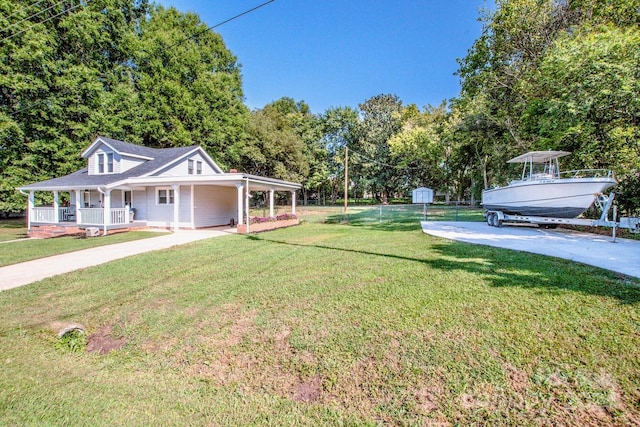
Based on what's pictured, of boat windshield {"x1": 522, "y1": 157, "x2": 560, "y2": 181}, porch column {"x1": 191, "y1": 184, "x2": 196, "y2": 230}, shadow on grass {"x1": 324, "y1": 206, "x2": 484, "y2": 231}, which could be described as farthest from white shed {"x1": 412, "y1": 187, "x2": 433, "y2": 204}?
porch column {"x1": 191, "y1": 184, "x2": 196, "y2": 230}

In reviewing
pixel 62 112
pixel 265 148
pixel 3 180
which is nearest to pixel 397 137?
pixel 265 148

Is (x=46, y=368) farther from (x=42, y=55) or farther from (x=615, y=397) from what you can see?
(x=42, y=55)

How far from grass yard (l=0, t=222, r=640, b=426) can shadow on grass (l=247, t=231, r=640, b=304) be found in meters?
0.04

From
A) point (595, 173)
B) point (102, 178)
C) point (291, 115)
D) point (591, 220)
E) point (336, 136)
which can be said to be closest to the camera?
point (591, 220)

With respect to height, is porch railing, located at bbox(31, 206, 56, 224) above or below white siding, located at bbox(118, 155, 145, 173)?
below

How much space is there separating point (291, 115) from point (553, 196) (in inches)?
1434

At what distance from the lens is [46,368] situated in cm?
306

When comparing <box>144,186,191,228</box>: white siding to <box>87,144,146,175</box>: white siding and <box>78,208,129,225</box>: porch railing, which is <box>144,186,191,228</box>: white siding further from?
<box>87,144,146,175</box>: white siding

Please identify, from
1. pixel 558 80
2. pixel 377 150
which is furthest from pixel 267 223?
pixel 377 150

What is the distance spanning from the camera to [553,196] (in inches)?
362

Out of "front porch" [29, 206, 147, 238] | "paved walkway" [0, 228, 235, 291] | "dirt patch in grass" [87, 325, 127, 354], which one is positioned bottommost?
"dirt patch in grass" [87, 325, 127, 354]

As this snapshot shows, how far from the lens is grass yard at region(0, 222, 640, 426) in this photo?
2.29m

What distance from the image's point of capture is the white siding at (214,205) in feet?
52.3

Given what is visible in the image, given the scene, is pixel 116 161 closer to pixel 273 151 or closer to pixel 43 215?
pixel 43 215
